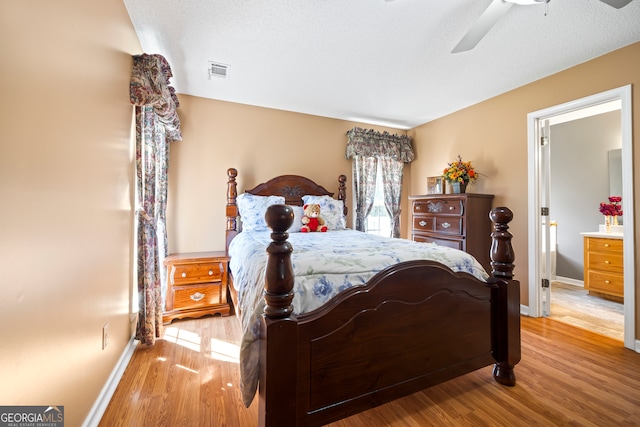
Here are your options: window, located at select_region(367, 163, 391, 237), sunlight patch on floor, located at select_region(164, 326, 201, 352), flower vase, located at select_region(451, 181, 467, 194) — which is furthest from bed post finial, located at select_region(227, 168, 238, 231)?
flower vase, located at select_region(451, 181, 467, 194)

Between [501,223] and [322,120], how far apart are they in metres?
2.81

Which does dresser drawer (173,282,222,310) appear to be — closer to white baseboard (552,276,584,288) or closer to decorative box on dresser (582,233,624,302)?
decorative box on dresser (582,233,624,302)

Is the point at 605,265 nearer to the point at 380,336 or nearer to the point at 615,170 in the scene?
the point at 615,170

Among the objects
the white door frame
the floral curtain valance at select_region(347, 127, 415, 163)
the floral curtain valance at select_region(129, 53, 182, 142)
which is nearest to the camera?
the floral curtain valance at select_region(129, 53, 182, 142)

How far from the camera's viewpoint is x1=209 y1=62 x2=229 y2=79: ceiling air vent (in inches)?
97.2

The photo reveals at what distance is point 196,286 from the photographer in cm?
264

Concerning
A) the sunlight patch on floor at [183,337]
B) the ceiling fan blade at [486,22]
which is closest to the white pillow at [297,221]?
the sunlight patch on floor at [183,337]

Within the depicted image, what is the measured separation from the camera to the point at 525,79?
8.98 ft

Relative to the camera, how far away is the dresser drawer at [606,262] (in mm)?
3059

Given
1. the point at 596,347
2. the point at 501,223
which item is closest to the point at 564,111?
the point at 501,223

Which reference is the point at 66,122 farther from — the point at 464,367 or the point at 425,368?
the point at 464,367

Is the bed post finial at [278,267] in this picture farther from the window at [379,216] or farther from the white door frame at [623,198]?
the window at [379,216]

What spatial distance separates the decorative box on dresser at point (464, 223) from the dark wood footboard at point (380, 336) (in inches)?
51.1

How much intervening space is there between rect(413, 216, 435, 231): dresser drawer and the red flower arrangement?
232cm
